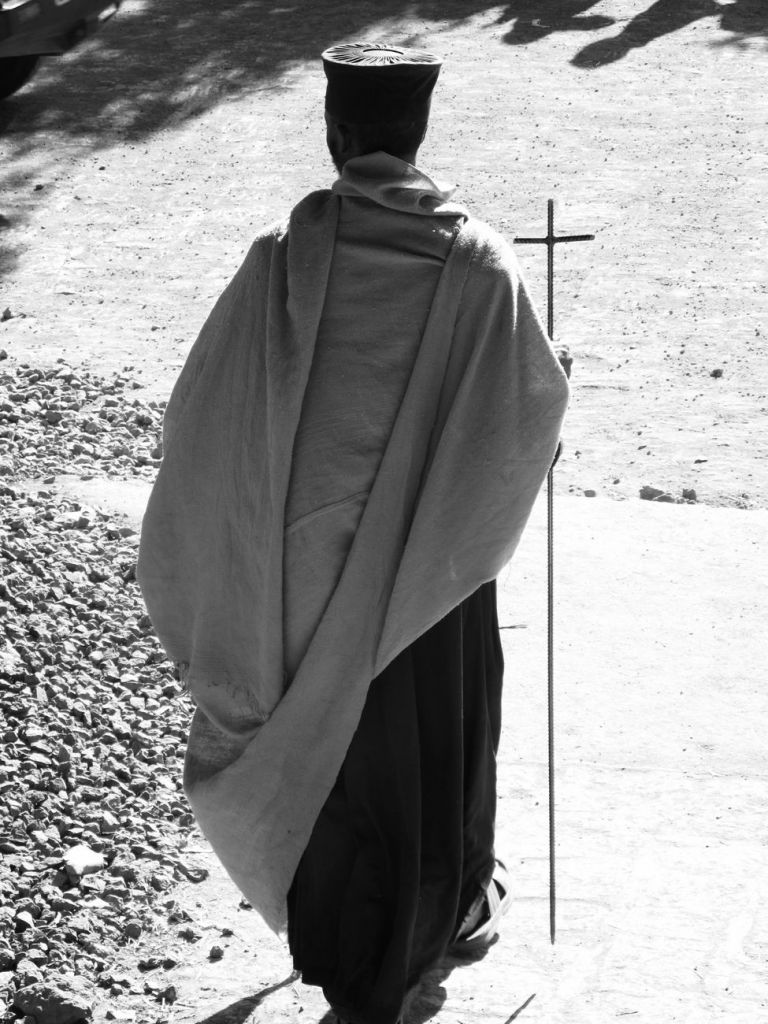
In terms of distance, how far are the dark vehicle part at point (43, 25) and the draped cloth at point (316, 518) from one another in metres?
8.10

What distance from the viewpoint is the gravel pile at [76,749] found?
3.42 meters

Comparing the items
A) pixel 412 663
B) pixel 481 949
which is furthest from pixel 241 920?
pixel 412 663

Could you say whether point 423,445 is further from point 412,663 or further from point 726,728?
point 726,728

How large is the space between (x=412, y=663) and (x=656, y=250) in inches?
236

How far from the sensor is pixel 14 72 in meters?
11.6

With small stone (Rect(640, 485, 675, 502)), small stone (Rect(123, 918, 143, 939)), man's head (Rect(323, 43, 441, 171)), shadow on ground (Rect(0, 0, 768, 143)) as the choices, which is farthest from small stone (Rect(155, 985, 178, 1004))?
shadow on ground (Rect(0, 0, 768, 143))

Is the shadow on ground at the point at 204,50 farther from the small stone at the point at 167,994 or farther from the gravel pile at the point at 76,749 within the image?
the small stone at the point at 167,994

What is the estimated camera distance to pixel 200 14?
44.9ft

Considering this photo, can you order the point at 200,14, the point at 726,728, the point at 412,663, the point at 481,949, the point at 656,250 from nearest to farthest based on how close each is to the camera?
1. the point at 412,663
2. the point at 481,949
3. the point at 726,728
4. the point at 656,250
5. the point at 200,14

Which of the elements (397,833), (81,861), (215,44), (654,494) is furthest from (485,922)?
(215,44)

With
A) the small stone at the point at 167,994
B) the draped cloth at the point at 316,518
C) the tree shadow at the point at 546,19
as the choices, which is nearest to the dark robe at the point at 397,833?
the draped cloth at the point at 316,518

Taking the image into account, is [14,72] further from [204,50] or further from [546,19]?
[546,19]

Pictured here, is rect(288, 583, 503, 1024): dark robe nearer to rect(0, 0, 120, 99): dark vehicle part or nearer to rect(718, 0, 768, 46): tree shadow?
rect(0, 0, 120, 99): dark vehicle part

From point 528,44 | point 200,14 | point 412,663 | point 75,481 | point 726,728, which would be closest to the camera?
point 412,663
